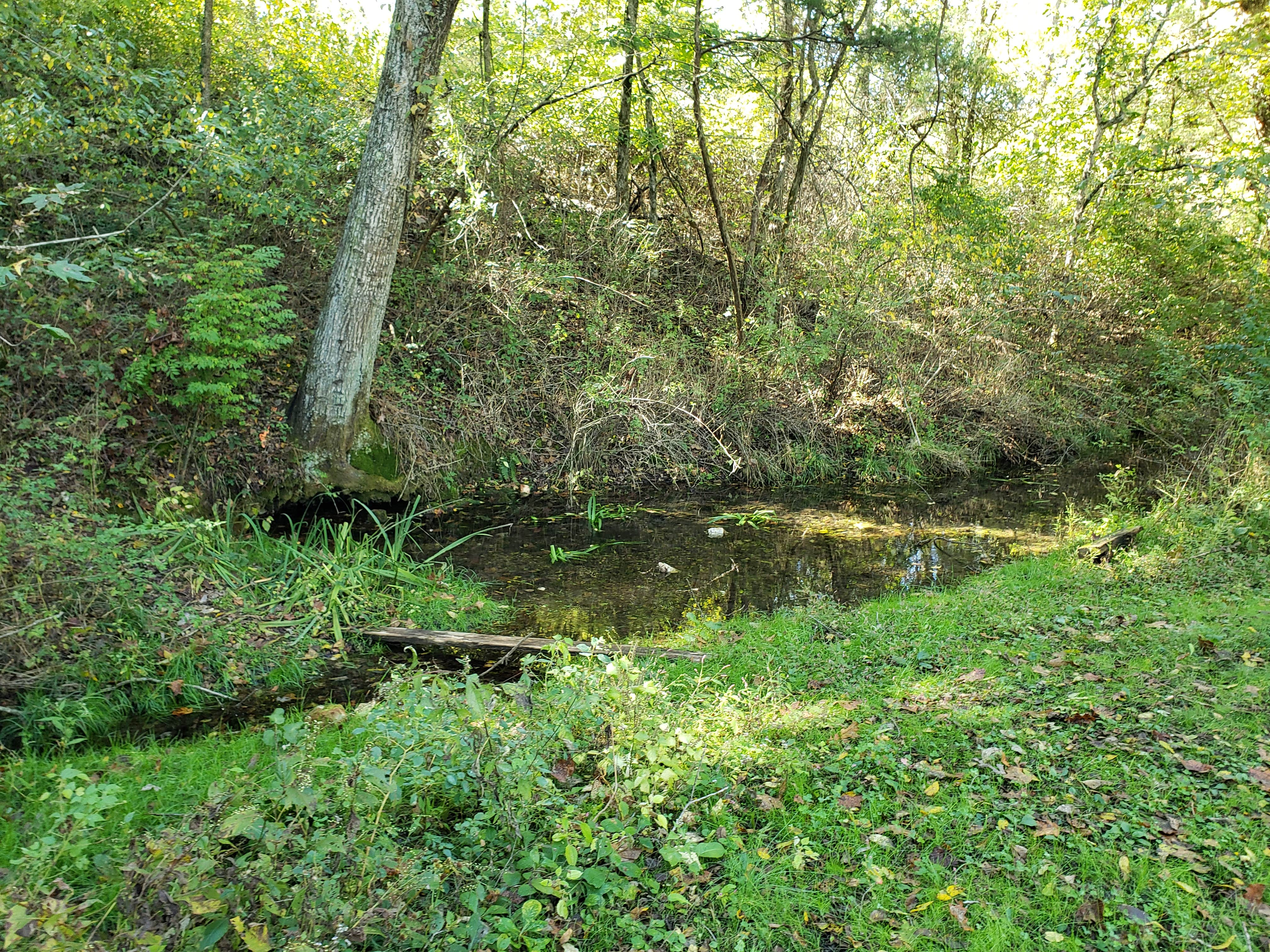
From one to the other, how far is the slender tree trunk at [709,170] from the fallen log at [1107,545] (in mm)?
6238

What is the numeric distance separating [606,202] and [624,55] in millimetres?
2242

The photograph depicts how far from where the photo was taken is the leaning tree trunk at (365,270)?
8016 mm

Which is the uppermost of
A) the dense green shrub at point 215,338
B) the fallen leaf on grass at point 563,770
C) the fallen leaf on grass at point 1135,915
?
the dense green shrub at point 215,338

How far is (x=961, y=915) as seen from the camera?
276 cm

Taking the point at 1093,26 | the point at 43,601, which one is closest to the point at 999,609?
the point at 43,601

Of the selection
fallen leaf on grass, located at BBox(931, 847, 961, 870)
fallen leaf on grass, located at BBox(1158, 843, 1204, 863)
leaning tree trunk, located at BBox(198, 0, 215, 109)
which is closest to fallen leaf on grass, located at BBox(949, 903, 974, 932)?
fallen leaf on grass, located at BBox(931, 847, 961, 870)

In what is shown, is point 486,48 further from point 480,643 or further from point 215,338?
point 480,643

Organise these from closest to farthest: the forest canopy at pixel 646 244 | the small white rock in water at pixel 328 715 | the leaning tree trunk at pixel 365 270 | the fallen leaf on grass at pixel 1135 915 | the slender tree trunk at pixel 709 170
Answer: the fallen leaf on grass at pixel 1135 915 < the small white rock in water at pixel 328 715 < the forest canopy at pixel 646 244 < the leaning tree trunk at pixel 365 270 < the slender tree trunk at pixel 709 170

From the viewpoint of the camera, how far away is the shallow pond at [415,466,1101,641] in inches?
291

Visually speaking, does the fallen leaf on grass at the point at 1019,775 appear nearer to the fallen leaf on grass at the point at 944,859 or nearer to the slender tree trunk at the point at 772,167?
the fallen leaf on grass at the point at 944,859

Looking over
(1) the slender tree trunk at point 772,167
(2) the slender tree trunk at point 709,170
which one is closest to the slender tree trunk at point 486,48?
(2) the slender tree trunk at point 709,170

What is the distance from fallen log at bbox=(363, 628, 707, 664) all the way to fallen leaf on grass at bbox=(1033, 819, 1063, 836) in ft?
8.48

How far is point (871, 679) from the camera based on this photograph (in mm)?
5008

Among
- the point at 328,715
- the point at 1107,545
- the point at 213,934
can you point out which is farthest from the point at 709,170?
the point at 213,934
